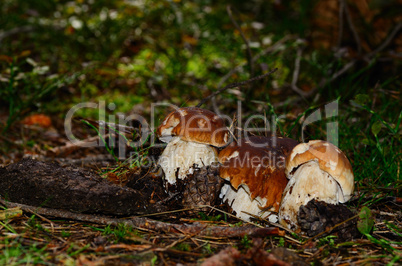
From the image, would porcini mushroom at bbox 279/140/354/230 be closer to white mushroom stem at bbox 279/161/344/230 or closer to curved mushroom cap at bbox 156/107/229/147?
white mushroom stem at bbox 279/161/344/230

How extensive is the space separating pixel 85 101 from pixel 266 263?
4.19m

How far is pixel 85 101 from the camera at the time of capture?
4.89 metres

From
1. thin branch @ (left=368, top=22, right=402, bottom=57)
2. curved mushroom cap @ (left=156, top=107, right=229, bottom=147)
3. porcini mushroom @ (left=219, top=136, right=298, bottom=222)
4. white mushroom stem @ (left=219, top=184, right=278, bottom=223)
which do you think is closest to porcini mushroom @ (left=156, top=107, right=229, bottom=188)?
curved mushroom cap @ (left=156, top=107, right=229, bottom=147)

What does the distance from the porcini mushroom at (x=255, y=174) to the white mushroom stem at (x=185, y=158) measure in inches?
4.9

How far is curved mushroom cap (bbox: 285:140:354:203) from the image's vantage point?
1.93 m

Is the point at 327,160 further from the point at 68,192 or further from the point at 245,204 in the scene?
the point at 68,192

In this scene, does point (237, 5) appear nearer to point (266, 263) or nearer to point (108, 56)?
point (108, 56)

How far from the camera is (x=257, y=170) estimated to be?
6.84 feet

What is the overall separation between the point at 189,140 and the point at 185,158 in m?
0.19

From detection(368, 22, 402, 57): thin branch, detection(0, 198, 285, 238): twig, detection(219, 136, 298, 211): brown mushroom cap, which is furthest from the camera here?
detection(368, 22, 402, 57): thin branch

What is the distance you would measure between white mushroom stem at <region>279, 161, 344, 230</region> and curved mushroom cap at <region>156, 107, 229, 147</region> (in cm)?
61

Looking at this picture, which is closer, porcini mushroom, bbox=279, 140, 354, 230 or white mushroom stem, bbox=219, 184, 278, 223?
porcini mushroom, bbox=279, 140, 354, 230

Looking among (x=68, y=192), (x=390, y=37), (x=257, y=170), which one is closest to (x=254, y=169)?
(x=257, y=170)

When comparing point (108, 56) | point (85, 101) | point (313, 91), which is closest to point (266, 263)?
Result: point (313, 91)
